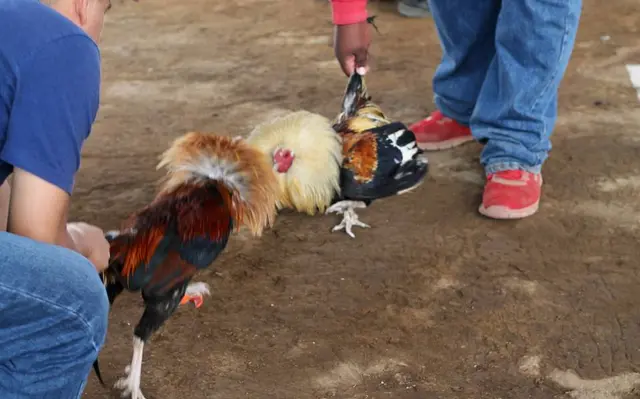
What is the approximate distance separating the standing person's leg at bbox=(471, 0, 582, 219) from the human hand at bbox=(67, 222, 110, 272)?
1.34m

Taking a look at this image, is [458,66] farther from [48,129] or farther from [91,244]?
[48,129]

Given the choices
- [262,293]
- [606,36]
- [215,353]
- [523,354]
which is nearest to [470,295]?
[523,354]

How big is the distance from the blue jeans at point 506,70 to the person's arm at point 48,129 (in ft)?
4.97

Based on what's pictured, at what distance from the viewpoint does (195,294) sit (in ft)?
6.87

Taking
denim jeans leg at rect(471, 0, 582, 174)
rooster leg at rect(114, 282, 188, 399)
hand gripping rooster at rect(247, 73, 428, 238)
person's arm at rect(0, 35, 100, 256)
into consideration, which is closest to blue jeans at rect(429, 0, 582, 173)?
denim jeans leg at rect(471, 0, 582, 174)

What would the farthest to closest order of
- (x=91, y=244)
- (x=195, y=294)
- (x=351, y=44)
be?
(x=351, y=44)
(x=195, y=294)
(x=91, y=244)

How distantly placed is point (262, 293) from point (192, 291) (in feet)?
0.65

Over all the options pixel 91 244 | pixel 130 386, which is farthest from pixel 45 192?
pixel 130 386

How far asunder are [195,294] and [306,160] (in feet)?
2.05

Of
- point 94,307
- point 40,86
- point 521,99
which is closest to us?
point 40,86

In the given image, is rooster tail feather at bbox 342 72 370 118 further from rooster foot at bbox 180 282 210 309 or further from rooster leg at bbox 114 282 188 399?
rooster leg at bbox 114 282 188 399

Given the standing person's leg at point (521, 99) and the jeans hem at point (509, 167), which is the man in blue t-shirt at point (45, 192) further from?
the jeans hem at point (509, 167)

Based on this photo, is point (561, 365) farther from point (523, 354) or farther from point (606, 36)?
point (606, 36)

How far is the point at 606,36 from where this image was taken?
3.96 m
